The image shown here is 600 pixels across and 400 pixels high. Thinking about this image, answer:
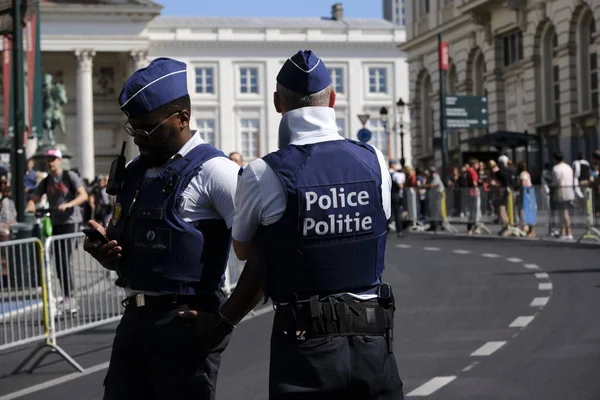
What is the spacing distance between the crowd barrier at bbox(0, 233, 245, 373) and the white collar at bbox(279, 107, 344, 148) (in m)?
6.64

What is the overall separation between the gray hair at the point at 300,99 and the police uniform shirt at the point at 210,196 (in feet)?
1.95

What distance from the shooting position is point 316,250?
4.81 m

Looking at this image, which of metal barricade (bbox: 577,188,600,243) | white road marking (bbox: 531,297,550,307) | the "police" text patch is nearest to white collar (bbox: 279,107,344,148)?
the "police" text patch

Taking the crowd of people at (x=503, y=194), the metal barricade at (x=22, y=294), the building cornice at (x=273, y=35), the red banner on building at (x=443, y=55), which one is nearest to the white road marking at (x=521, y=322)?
the metal barricade at (x=22, y=294)

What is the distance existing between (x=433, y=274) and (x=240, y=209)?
606 inches

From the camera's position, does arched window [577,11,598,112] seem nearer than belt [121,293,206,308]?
No

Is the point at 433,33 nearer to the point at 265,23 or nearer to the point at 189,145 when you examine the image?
the point at 265,23

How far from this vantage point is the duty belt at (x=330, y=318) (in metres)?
Answer: 4.74

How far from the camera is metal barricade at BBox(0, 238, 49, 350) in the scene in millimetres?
11336

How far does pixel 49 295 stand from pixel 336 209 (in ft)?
23.9

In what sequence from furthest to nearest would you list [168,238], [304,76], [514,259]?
[514,259] < [168,238] < [304,76]

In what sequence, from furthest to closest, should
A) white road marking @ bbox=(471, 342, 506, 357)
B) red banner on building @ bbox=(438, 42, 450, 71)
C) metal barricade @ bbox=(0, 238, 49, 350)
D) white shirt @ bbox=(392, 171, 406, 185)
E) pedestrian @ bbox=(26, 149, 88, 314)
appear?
1. red banner on building @ bbox=(438, 42, 450, 71)
2. white shirt @ bbox=(392, 171, 406, 185)
3. pedestrian @ bbox=(26, 149, 88, 314)
4. metal barricade @ bbox=(0, 238, 49, 350)
5. white road marking @ bbox=(471, 342, 506, 357)

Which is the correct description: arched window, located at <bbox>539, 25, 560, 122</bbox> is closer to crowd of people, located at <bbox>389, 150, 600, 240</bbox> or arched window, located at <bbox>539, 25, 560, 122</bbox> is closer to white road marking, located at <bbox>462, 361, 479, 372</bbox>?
crowd of people, located at <bbox>389, 150, 600, 240</bbox>

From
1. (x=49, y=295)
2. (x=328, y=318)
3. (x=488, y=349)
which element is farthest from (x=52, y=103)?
(x=328, y=318)
